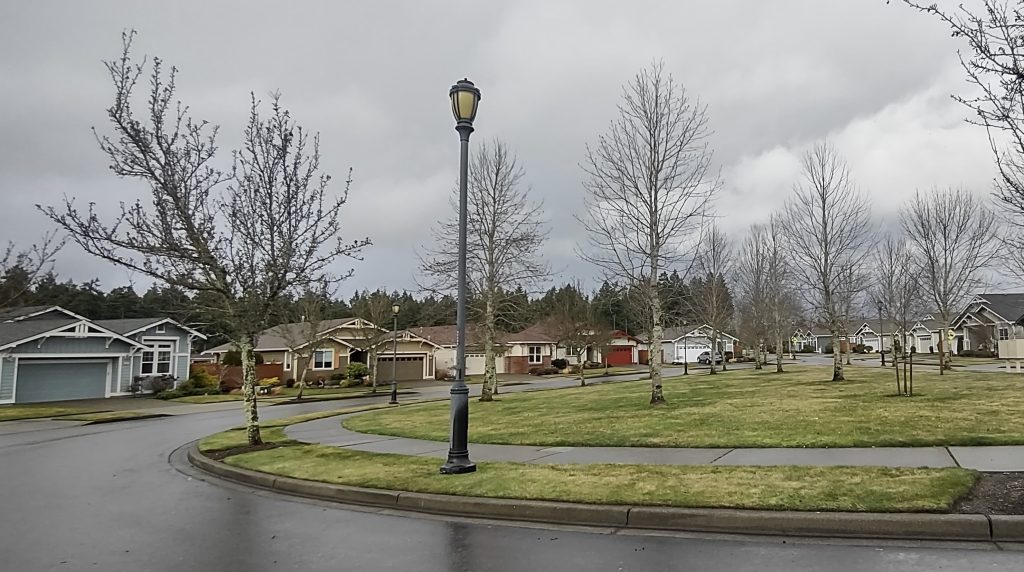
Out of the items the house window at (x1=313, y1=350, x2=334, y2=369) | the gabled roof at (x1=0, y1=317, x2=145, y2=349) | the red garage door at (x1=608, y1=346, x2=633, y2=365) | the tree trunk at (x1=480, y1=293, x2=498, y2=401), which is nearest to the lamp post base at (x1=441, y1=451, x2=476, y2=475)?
the tree trunk at (x1=480, y1=293, x2=498, y2=401)

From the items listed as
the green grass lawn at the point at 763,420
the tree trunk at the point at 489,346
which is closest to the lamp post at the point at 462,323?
the green grass lawn at the point at 763,420

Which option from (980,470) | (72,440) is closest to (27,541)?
(980,470)

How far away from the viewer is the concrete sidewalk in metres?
8.11

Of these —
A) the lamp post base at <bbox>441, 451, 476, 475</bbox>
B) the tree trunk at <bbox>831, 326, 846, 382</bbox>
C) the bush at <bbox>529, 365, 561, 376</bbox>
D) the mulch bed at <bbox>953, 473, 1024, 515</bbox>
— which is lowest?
the bush at <bbox>529, 365, 561, 376</bbox>

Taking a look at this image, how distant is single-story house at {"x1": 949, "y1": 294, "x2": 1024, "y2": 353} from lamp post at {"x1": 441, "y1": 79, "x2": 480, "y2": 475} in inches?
2031

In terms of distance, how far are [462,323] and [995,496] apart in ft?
22.3

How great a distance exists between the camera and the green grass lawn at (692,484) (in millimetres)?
6383

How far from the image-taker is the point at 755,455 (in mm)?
9375

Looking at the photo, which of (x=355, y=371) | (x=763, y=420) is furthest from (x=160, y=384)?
(x=763, y=420)

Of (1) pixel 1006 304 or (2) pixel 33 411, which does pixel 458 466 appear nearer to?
(2) pixel 33 411

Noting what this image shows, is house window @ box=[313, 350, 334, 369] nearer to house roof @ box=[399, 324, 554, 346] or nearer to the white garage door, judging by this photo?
house roof @ box=[399, 324, 554, 346]

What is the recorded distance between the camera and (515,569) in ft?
17.5

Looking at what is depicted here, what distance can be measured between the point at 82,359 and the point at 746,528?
43.2m

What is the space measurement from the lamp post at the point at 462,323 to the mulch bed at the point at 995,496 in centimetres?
593
